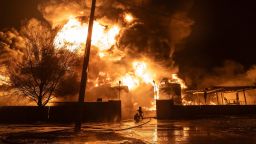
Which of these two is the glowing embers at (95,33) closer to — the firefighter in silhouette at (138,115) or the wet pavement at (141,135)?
the firefighter in silhouette at (138,115)

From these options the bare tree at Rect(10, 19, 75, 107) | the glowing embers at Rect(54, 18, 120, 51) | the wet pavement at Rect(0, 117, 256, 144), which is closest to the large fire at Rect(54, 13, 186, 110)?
the glowing embers at Rect(54, 18, 120, 51)

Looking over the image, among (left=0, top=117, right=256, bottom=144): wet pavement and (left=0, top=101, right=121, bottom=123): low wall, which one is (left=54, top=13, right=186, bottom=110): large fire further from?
(left=0, top=117, right=256, bottom=144): wet pavement

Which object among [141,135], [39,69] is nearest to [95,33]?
[39,69]

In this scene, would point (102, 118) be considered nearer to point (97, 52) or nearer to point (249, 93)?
point (97, 52)

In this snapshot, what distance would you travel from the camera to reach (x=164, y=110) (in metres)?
32.3

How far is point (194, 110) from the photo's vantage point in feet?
111

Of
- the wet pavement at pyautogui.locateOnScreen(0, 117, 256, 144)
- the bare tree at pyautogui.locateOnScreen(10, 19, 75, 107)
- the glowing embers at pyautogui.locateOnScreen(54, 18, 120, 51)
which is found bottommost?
the wet pavement at pyautogui.locateOnScreen(0, 117, 256, 144)

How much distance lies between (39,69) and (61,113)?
6.01 metres

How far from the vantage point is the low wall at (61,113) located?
30766 millimetres

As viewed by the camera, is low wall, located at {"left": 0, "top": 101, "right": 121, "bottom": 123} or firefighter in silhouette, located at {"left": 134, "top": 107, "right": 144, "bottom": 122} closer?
firefighter in silhouette, located at {"left": 134, "top": 107, "right": 144, "bottom": 122}

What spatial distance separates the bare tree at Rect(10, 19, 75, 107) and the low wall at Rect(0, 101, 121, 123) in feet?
4.55

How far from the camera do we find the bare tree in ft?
103

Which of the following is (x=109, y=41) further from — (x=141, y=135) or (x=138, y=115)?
(x=141, y=135)

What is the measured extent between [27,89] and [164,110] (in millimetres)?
17410
